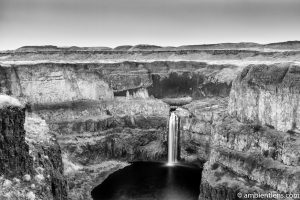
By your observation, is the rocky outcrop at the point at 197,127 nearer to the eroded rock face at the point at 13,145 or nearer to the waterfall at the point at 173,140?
the waterfall at the point at 173,140

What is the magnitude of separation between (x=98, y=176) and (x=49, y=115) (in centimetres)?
1548

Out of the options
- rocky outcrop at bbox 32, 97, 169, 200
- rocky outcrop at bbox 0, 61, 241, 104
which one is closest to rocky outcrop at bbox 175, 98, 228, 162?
rocky outcrop at bbox 32, 97, 169, 200

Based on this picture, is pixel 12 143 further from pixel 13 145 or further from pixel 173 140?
pixel 173 140

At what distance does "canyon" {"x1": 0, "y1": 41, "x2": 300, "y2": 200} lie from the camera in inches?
1198

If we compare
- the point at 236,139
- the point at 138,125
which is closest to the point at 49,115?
the point at 138,125

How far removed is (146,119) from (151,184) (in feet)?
69.4

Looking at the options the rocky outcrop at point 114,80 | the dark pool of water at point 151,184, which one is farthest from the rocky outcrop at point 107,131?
the dark pool of water at point 151,184

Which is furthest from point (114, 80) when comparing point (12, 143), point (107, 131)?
point (12, 143)

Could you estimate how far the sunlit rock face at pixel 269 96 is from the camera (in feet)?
158

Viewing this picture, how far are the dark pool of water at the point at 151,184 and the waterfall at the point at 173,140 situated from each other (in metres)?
2.76

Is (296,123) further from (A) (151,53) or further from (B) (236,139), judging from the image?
(A) (151,53)

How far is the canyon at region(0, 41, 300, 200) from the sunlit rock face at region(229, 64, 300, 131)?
→ 0.12 m

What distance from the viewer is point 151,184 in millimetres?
59719

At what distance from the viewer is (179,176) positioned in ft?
207
